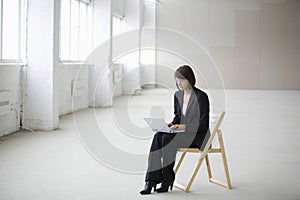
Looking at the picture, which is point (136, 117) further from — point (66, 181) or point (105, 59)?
point (66, 181)

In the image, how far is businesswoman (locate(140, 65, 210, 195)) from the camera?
3.76m

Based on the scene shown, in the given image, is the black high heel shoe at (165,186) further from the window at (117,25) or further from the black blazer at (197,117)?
the window at (117,25)

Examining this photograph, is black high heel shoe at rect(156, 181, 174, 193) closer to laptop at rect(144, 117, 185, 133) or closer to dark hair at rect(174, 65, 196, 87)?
laptop at rect(144, 117, 185, 133)

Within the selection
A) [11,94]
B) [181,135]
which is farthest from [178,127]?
[11,94]

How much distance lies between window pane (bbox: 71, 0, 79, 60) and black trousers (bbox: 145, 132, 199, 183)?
22.5ft

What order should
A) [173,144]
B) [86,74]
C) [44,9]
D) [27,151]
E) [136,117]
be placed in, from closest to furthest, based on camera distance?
[173,144]
[27,151]
[44,9]
[136,117]
[86,74]

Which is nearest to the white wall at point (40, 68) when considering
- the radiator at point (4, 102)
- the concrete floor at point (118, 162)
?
the concrete floor at point (118, 162)

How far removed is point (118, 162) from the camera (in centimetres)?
513

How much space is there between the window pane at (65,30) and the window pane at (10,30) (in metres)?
2.44

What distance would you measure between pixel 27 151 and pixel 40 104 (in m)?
1.71

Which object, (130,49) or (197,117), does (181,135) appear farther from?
(130,49)

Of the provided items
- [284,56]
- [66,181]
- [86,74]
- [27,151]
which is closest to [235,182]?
[66,181]

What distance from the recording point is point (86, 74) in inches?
426

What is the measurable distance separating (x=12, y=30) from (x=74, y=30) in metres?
3.49
